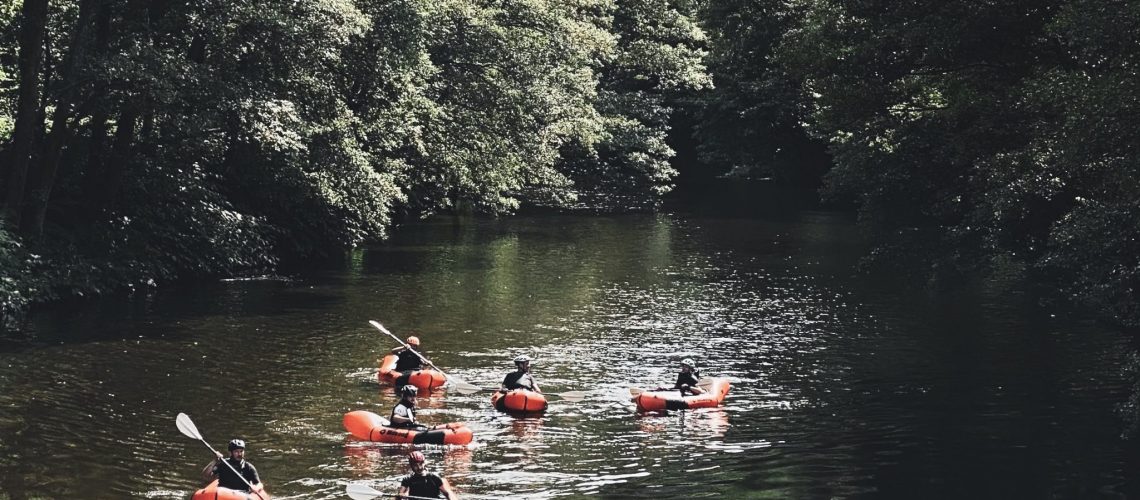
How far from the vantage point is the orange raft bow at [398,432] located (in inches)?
798

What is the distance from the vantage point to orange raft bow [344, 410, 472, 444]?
20266 millimetres

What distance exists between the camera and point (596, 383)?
25422 mm

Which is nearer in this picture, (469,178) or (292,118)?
(292,118)

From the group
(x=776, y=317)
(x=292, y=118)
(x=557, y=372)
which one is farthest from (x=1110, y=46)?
(x=292, y=118)

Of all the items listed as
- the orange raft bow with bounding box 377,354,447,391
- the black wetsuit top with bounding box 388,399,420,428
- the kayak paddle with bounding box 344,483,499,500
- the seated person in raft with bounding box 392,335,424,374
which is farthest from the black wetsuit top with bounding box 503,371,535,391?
the kayak paddle with bounding box 344,483,499,500

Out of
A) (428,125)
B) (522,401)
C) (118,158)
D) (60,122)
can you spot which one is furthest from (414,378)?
(428,125)

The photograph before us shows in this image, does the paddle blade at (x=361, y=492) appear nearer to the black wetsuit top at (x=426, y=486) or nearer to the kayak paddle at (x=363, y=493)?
the kayak paddle at (x=363, y=493)

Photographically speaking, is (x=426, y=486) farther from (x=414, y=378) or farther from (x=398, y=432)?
(x=414, y=378)

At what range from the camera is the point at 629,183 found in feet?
206

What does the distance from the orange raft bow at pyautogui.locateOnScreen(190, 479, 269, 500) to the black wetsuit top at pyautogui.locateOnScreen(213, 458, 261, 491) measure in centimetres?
13

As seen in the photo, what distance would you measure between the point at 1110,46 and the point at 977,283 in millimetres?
18975

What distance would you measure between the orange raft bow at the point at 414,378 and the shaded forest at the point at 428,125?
29.6 feet

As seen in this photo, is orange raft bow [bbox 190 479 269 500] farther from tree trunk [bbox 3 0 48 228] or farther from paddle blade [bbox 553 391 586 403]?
tree trunk [bbox 3 0 48 228]

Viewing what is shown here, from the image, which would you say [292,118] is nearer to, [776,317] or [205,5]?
[205,5]
